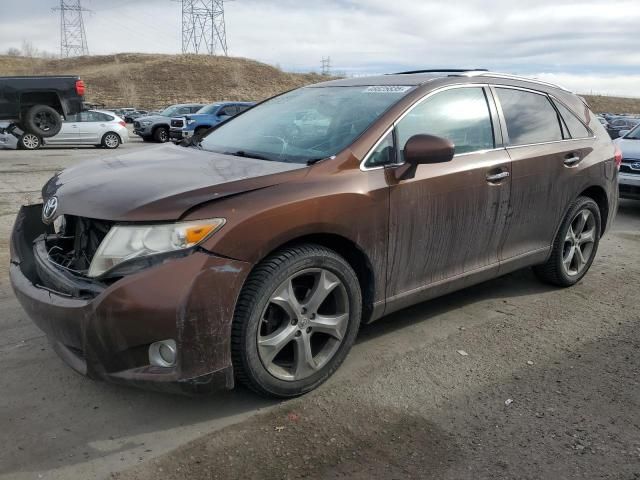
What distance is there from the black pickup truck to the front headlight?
11013 millimetres

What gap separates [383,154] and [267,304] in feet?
3.87

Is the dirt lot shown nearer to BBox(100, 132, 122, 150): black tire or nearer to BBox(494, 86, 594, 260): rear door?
BBox(494, 86, 594, 260): rear door

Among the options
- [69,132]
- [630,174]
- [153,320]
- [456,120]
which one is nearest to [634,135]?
[630,174]

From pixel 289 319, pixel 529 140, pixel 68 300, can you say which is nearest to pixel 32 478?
pixel 68 300

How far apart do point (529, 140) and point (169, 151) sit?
2.63 metres

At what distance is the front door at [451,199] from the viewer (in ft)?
11.6

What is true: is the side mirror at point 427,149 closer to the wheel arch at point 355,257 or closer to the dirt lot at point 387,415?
the wheel arch at point 355,257

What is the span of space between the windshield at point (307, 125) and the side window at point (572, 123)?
1775 millimetres

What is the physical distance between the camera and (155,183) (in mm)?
2975

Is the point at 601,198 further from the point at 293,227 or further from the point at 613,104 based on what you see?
the point at 613,104

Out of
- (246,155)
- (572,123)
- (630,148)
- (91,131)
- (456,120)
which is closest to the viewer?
(246,155)

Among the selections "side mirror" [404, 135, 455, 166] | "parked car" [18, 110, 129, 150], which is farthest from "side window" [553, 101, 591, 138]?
"parked car" [18, 110, 129, 150]

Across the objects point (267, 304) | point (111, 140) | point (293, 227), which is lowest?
point (111, 140)

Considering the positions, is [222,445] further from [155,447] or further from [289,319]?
[289,319]
